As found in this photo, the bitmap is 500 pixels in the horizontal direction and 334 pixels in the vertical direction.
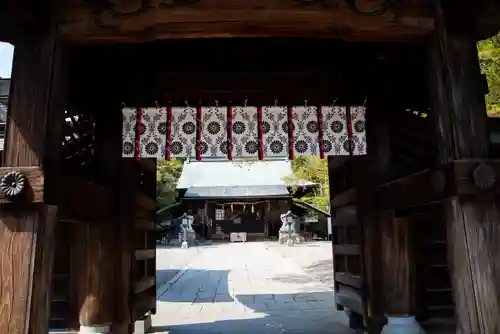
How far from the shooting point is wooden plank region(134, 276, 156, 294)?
573 centimetres

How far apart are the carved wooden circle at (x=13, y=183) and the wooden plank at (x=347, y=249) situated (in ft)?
Result: 13.5

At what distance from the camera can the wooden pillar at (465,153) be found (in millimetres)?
2982

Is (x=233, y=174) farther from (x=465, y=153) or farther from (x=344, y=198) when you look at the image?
(x=465, y=153)

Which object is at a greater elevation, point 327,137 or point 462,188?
point 327,137

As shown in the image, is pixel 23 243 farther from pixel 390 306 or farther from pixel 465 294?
pixel 390 306

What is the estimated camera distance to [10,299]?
9.43 feet

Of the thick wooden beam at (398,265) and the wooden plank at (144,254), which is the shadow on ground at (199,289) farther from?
the thick wooden beam at (398,265)

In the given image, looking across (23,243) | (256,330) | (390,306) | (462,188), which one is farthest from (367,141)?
(23,243)

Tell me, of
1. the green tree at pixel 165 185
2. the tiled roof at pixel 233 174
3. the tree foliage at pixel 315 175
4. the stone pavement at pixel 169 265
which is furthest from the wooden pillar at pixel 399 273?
the tiled roof at pixel 233 174

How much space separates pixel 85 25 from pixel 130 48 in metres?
1.60

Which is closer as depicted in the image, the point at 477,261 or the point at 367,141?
the point at 477,261

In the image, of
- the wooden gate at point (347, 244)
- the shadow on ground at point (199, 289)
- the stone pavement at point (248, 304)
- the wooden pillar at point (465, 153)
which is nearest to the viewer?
the wooden pillar at point (465, 153)

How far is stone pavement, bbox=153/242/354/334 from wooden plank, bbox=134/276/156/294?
897mm

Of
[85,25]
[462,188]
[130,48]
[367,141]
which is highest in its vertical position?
[130,48]
